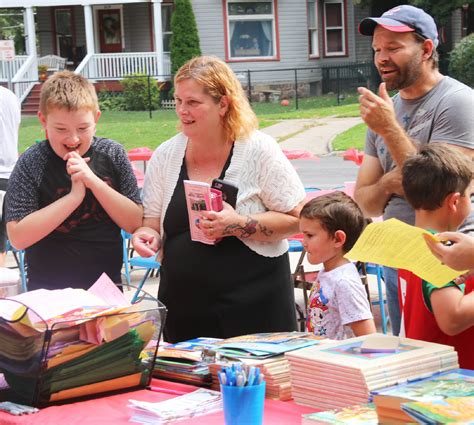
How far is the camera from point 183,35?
3103cm

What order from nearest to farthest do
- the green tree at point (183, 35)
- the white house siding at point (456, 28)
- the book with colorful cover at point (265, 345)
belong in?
1. the book with colorful cover at point (265, 345)
2. the green tree at point (183, 35)
3. the white house siding at point (456, 28)

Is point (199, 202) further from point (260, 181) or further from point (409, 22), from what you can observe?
point (409, 22)

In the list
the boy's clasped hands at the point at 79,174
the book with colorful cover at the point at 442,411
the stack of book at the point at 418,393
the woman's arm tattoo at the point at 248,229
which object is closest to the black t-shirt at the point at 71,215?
the boy's clasped hands at the point at 79,174

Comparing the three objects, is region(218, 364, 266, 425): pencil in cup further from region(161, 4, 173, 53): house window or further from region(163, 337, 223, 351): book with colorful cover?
region(161, 4, 173, 53): house window

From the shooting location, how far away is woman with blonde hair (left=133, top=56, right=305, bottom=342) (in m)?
4.11

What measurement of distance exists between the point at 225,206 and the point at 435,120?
1019 mm

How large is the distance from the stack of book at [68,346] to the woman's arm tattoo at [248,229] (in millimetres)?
874

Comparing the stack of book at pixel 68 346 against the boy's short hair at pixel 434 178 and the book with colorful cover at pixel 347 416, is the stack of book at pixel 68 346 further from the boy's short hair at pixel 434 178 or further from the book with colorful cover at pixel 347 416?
the boy's short hair at pixel 434 178

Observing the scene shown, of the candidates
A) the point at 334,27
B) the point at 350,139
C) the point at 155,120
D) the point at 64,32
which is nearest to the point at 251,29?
the point at 334,27

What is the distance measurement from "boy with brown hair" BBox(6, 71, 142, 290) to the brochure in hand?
0.30 meters

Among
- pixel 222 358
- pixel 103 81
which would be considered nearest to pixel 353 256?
pixel 222 358

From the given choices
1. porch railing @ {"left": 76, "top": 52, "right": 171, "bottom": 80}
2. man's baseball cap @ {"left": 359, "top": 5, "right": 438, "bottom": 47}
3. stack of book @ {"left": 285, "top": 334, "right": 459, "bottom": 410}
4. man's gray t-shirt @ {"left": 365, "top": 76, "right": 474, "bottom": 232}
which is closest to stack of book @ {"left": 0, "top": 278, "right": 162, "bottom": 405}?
stack of book @ {"left": 285, "top": 334, "right": 459, "bottom": 410}

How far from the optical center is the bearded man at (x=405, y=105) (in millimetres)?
3992

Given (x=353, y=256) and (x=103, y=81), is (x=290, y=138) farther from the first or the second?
(x=353, y=256)
